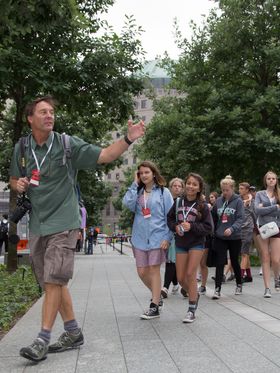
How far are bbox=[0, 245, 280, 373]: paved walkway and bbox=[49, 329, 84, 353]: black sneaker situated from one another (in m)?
0.08

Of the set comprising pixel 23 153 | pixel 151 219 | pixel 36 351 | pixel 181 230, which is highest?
pixel 23 153

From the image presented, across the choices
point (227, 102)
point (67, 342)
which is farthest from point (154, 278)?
point (227, 102)

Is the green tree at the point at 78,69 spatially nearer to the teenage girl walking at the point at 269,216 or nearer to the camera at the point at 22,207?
the teenage girl walking at the point at 269,216

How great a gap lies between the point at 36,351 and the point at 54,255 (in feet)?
2.57

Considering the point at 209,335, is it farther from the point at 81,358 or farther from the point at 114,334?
the point at 81,358

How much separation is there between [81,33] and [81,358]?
9763 millimetres

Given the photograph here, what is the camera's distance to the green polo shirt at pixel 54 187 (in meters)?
4.84

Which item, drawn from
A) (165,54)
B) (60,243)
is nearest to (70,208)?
(60,243)

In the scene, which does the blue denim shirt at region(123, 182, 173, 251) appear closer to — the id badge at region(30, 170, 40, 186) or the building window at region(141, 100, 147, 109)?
the id badge at region(30, 170, 40, 186)

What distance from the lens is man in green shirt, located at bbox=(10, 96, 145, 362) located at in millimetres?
4781

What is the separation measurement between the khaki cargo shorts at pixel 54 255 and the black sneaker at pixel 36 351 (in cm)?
50

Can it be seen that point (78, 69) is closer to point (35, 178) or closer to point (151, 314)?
point (151, 314)

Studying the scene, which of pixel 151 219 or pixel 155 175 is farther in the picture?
pixel 155 175

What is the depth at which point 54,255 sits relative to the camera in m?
4.79
